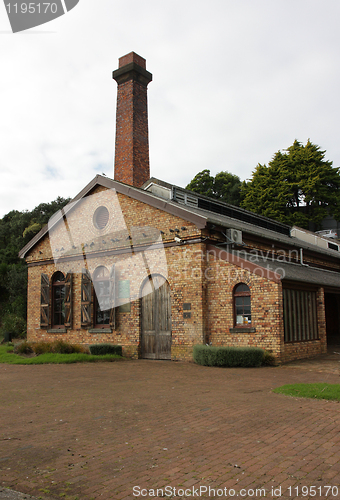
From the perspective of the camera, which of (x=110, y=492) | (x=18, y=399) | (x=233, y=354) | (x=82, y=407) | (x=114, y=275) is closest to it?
(x=110, y=492)

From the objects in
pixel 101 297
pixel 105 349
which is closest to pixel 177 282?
pixel 105 349

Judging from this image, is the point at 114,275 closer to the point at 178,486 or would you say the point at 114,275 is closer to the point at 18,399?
the point at 18,399

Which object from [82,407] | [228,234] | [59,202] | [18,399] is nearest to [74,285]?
[228,234]

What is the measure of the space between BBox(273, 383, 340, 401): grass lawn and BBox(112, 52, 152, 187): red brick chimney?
1457 cm

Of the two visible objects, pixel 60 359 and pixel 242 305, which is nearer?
pixel 242 305

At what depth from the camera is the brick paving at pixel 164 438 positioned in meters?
3.85

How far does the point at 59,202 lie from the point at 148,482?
3743 cm

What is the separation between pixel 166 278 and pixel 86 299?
4118mm

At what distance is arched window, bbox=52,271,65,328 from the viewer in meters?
18.2

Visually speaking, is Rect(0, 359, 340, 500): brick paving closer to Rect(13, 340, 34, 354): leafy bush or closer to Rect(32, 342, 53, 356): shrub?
Rect(32, 342, 53, 356): shrub

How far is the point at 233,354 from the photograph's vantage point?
11.4 meters

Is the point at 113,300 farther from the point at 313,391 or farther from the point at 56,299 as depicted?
the point at 313,391


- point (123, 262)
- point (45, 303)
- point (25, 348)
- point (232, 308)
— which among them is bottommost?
point (25, 348)

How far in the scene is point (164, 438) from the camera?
5168mm
